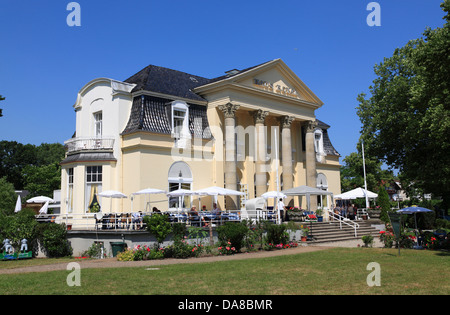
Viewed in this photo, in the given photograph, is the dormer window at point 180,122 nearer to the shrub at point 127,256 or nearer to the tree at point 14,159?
the shrub at point 127,256

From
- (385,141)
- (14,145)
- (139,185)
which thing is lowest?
(139,185)

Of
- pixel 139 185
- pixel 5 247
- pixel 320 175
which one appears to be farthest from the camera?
pixel 320 175

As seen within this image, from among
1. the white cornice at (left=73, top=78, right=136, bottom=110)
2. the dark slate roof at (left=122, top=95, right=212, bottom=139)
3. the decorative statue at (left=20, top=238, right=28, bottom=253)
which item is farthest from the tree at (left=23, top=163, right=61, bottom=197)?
the decorative statue at (left=20, top=238, right=28, bottom=253)

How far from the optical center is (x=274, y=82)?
32.0m

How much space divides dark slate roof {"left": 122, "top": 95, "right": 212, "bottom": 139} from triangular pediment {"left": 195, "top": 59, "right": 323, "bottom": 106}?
11.7ft

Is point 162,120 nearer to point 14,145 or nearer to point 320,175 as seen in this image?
point 320,175

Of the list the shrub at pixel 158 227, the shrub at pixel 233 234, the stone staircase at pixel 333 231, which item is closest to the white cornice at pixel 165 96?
the shrub at pixel 158 227

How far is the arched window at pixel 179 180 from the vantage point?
1047 inches

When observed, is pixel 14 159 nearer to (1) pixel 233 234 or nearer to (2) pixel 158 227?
(2) pixel 158 227

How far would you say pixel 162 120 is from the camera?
2666 cm

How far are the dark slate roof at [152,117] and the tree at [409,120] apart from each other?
1435 cm
